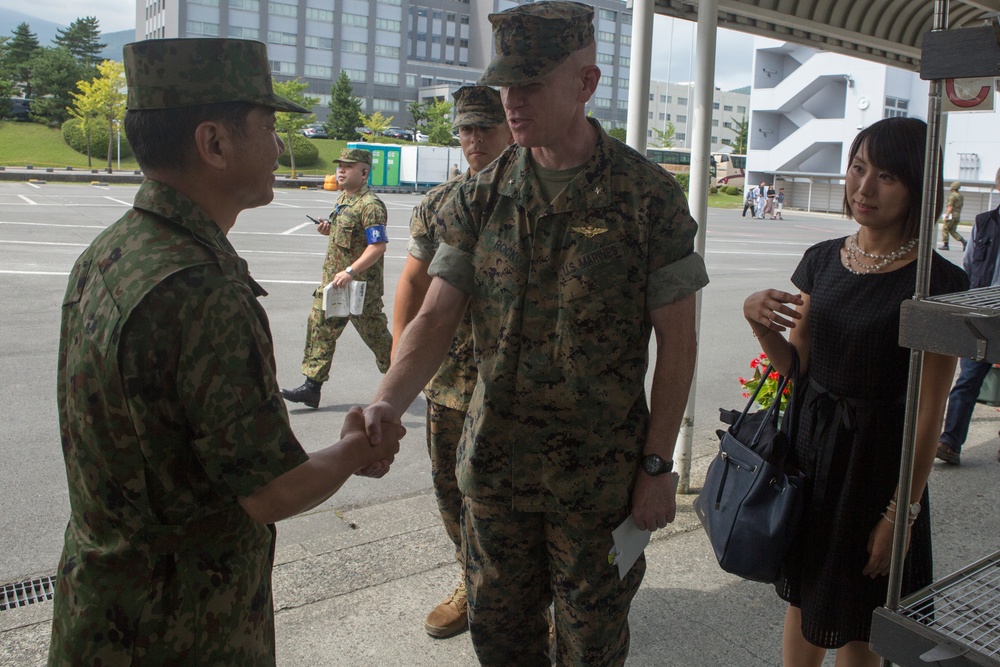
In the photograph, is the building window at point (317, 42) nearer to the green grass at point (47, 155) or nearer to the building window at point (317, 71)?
the building window at point (317, 71)

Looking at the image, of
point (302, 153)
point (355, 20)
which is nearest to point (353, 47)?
point (355, 20)

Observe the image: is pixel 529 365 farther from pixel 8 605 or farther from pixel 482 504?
pixel 8 605

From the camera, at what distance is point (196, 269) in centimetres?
168

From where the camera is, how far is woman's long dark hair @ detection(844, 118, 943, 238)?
2.50 meters

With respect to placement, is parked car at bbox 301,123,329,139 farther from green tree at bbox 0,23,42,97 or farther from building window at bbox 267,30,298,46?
building window at bbox 267,30,298,46

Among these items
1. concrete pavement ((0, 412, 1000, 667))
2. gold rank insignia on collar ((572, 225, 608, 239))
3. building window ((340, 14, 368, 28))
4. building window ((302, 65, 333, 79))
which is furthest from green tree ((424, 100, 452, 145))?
gold rank insignia on collar ((572, 225, 608, 239))

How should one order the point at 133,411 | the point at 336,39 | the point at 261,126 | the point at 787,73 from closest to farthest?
the point at 133,411 < the point at 261,126 < the point at 787,73 < the point at 336,39

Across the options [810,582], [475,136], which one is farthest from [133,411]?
[475,136]

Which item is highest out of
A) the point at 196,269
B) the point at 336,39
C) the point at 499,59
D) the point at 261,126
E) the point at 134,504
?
the point at 336,39

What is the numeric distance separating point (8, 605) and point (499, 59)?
119 inches

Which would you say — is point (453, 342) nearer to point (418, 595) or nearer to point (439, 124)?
point (418, 595)

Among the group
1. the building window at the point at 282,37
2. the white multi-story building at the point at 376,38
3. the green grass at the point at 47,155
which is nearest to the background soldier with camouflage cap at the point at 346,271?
the green grass at the point at 47,155

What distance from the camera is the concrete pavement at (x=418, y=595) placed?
11.0ft

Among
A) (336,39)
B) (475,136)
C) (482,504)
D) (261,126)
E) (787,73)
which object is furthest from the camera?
(336,39)
